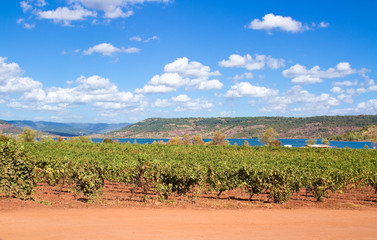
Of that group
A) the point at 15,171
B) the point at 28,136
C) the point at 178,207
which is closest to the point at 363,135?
the point at 28,136

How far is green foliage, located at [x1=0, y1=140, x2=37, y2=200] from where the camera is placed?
11547 millimetres

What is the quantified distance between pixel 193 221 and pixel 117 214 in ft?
8.94

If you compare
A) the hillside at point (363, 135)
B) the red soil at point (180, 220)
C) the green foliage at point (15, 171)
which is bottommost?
the hillside at point (363, 135)

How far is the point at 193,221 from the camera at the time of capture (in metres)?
10.1

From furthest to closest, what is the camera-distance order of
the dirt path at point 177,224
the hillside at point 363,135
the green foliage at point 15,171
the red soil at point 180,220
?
the hillside at point 363,135 → the green foliage at point 15,171 → the red soil at point 180,220 → the dirt path at point 177,224

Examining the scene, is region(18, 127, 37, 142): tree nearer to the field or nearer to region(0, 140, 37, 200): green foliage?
the field

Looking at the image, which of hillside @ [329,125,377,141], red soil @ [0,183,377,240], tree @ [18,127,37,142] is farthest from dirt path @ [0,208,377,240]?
hillside @ [329,125,377,141]

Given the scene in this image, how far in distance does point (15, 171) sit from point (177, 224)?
7.03 metres

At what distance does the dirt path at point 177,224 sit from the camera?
8141mm

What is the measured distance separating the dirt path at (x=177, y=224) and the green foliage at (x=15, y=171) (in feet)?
5.89

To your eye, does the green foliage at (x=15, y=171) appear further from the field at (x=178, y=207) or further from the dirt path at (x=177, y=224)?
the dirt path at (x=177, y=224)

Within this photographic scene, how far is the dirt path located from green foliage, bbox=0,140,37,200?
1796 mm

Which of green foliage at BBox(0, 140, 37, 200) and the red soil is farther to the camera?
green foliage at BBox(0, 140, 37, 200)

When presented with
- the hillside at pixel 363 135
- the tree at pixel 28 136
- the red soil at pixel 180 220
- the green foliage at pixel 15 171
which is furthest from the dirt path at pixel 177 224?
the hillside at pixel 363 135
